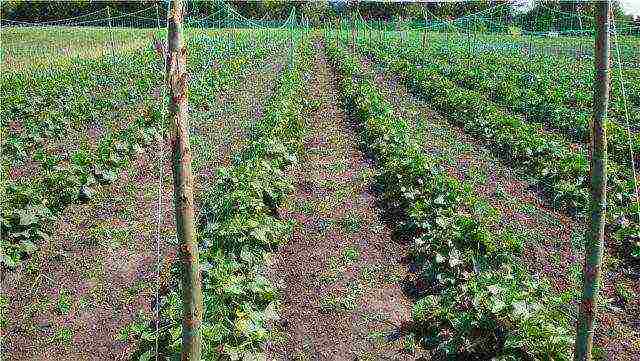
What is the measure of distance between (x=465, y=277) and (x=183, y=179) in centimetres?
383

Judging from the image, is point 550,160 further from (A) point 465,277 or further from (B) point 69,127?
(B) point 69,127

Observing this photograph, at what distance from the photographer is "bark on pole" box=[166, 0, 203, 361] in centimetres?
289

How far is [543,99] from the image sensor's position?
16656 mm

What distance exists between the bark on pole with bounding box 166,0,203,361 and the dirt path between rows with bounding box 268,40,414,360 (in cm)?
232

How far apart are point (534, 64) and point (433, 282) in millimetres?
→ 23730

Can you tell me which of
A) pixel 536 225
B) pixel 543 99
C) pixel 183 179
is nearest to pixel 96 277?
pixel 183 179

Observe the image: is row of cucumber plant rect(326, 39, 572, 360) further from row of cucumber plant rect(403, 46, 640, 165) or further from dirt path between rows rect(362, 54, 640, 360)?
row of cucumber plant rect(403, 46, 640, 165)

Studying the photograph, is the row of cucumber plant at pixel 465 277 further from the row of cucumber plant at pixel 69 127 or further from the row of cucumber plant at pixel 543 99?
the row of cucumber plant at pixel 69 127

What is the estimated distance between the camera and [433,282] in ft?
21.8

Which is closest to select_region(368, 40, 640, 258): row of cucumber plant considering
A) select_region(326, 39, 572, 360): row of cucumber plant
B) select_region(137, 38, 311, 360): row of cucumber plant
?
select_region(326, 39, 572, 360): row of cucumber plant

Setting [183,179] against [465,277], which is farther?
[465,277]

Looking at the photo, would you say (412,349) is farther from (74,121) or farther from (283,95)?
(74,121)

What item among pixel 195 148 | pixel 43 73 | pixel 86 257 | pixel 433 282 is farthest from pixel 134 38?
pixel 433 282

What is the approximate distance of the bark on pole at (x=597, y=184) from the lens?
293cm
